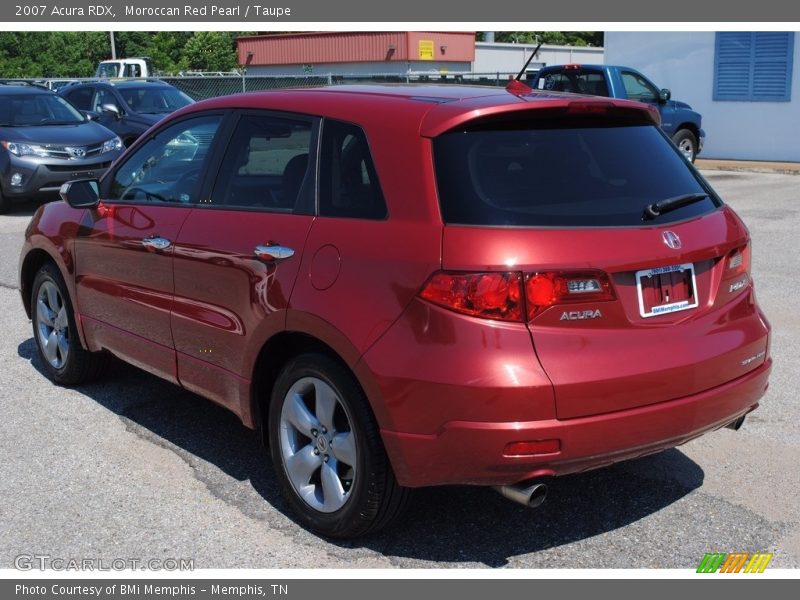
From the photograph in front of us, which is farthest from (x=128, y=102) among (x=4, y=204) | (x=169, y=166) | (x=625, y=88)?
(x=169, y=166)

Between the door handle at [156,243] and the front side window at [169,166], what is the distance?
0.21 m

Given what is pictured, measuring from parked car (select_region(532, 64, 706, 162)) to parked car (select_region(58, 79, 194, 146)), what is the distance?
21.9 feet

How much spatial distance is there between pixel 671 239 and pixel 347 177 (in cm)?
128

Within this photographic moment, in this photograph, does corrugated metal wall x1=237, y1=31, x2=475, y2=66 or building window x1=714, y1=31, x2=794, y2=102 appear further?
corrugated metal wall x1=237, y1=31, x2=475, y2=66

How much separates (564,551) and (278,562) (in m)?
1.12

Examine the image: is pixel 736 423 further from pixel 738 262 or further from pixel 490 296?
pixel 490 296

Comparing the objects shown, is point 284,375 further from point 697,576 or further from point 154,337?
point 697,576

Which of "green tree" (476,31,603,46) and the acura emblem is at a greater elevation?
the acura emblem

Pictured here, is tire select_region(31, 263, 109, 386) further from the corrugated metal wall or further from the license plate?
the corrugated metal wall

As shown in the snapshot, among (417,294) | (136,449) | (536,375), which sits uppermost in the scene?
(417,294)

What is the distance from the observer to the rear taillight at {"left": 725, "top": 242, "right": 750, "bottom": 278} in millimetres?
4043

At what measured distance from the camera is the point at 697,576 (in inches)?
150

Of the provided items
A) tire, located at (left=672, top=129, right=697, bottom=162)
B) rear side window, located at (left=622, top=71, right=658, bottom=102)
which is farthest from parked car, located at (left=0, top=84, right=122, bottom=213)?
tire, located at (left=672, top=129, right=697, bottom=162)

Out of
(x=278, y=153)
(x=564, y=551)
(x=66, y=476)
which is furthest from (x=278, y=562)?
(x=278, y=153)
